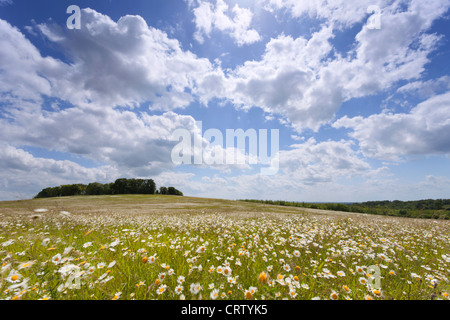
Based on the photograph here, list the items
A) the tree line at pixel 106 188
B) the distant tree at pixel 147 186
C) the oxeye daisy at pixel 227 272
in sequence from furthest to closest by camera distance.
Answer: the distant tree at pixel 147 186 < the tree line at pixel 106 188 < the oxeye daisy at pixel 227 272

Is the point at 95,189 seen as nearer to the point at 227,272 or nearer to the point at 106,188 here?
the point at 106,188

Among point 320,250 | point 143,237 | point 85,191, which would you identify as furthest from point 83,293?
point 85,191

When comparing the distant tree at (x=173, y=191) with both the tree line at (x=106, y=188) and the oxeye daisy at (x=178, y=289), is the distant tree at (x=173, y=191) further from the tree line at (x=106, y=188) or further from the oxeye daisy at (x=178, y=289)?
the oxeye daisy at (x=178, y=289)

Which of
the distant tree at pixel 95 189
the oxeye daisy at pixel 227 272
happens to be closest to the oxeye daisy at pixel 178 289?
the oxeye daisy at pixel 227 272

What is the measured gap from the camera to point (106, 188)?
8738 centimetres

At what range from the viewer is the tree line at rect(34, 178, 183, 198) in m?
84.1

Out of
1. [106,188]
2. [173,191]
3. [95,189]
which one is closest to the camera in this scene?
[95,189]

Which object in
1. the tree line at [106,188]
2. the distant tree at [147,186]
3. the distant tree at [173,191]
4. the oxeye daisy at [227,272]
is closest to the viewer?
the oxeye daisy at [227,272]

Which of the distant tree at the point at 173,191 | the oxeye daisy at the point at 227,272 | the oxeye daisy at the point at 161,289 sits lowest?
the distant tree at the point at 173,191

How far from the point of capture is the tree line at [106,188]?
8406 centimetres

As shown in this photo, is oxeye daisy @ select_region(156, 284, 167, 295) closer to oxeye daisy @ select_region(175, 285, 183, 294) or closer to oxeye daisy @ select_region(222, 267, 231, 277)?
oxeye daisy @ select_region(175, 285, 183, 294)

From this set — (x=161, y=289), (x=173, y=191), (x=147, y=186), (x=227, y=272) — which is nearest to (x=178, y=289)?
(x=161, y=289)

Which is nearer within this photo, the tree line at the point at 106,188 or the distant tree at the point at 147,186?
the tree line at the point at 106,188
